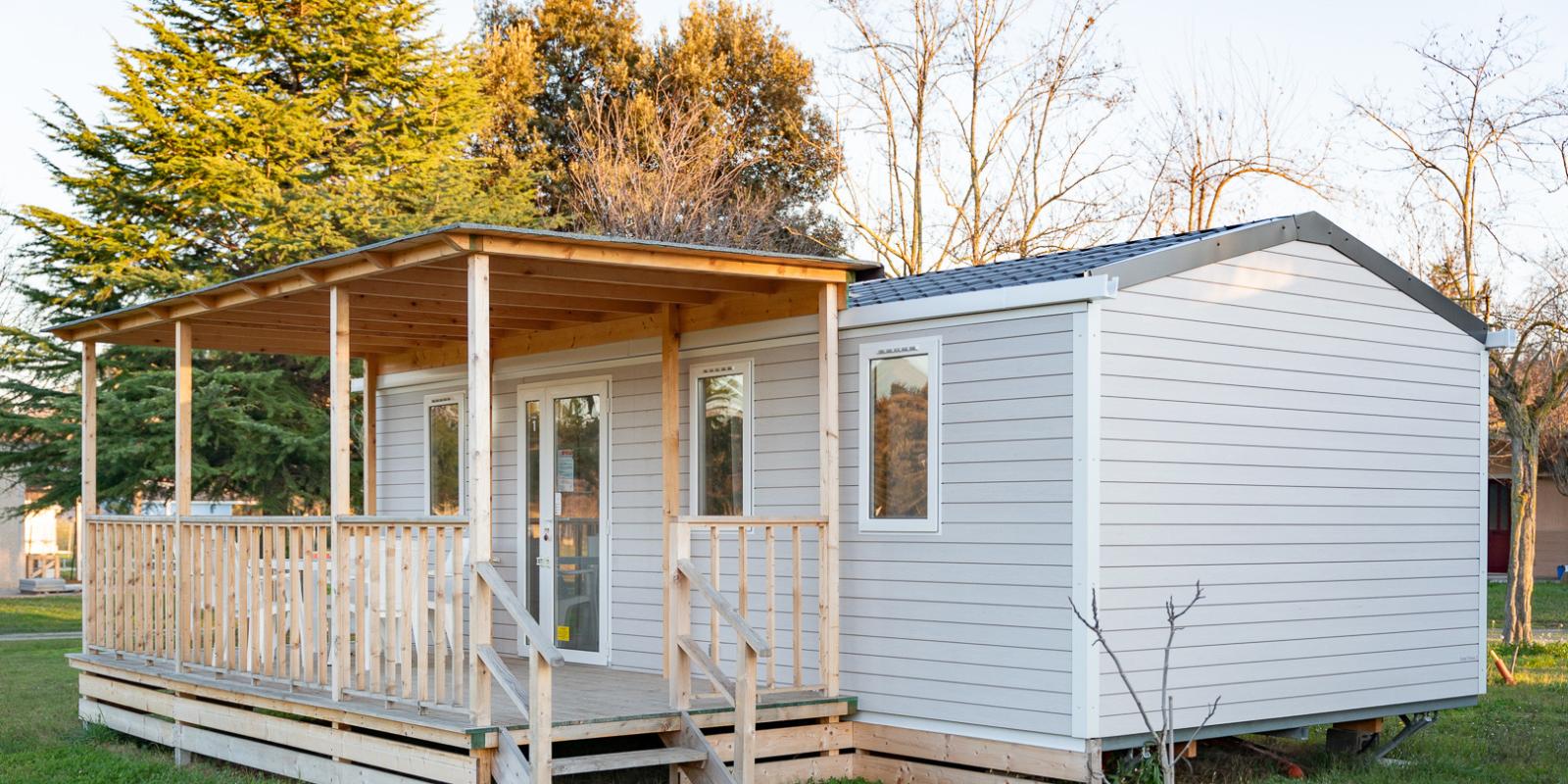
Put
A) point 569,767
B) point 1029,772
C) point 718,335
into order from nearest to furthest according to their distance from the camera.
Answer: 1. point 569,767
2. point 1029,772
3. point 718,335

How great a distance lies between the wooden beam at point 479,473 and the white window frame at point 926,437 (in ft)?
7.02

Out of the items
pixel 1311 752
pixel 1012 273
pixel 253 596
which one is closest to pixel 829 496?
pixel 1012 273

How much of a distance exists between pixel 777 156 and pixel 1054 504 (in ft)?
59.9

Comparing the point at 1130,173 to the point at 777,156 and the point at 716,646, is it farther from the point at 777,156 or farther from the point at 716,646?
the point at 716,646

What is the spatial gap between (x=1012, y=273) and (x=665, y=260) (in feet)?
5.98

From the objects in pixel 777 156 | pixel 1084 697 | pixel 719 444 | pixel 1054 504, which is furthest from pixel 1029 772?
pixel 777 156

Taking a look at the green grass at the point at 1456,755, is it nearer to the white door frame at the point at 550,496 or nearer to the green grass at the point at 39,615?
the white door frame at the point at 550,496

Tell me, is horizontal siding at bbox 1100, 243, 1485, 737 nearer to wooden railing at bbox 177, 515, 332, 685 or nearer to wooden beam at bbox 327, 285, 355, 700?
wooden beam at bbox 327, 285, 355, 700

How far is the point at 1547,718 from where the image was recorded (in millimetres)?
10172

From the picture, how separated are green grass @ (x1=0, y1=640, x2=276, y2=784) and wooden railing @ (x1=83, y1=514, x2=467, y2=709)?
1.88ft

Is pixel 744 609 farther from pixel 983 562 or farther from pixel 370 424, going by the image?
pixel 370 424

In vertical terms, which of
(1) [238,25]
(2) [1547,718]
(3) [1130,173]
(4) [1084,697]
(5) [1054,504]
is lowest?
(2) [1547,718]

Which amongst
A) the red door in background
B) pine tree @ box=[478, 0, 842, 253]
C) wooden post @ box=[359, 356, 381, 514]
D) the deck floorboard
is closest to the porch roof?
wooden post @ box=[359, 356, 381, 514]

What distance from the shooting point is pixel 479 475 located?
21.4ft
